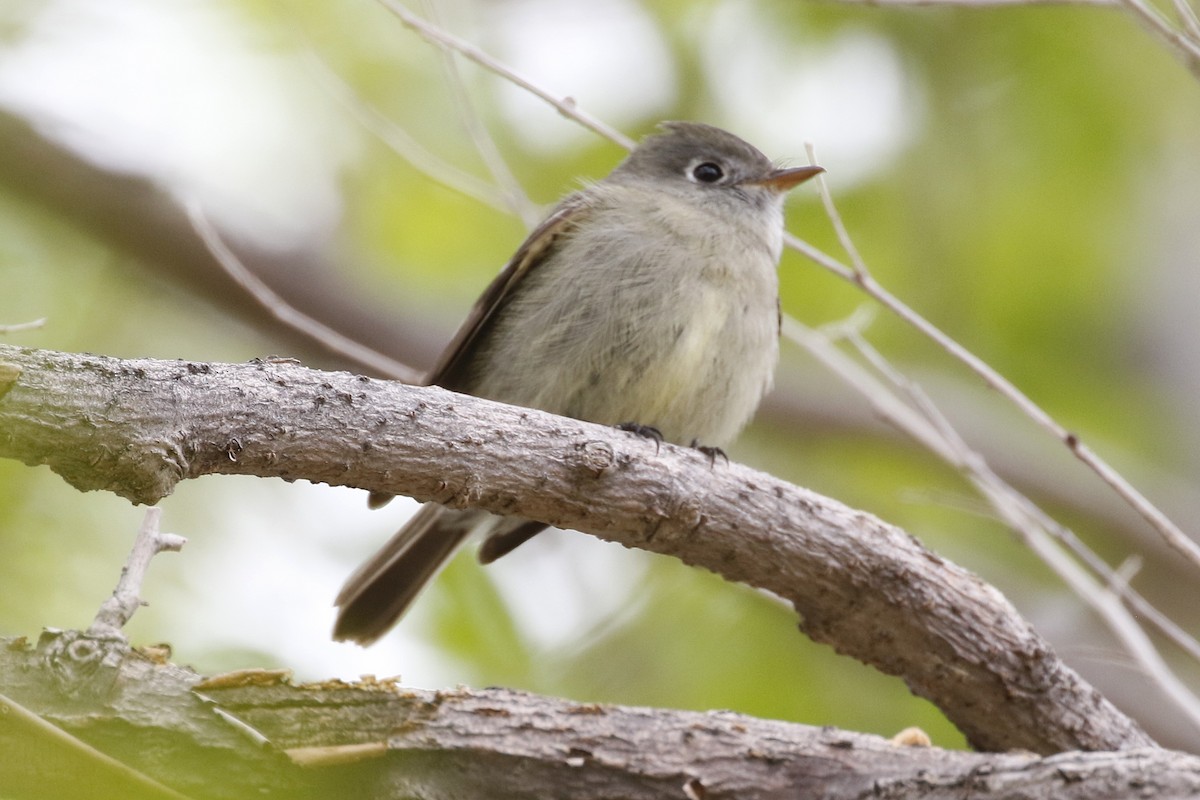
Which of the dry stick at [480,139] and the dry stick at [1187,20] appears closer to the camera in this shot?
the dry stick at [1187,20]

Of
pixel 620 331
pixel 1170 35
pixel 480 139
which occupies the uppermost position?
pixel 1170 35

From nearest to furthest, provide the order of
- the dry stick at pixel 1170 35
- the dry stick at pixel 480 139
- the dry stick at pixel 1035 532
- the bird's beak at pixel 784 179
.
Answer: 1. the dry stick at pixel 1170 35
2. the dry stick at pixel 1035 532
3. the dry stick at pixel 480 139
4. the bird's beak at pixel 784 179

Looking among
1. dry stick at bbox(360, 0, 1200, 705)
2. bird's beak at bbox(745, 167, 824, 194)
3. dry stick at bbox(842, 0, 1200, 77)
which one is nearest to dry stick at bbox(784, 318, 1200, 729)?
dry stick at bbox(360, 0, 1200, 705)

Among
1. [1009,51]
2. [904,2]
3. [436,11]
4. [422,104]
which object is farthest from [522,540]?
[1009,51]

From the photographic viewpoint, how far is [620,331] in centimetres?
490

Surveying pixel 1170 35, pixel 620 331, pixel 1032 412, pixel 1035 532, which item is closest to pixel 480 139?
pixel 620 331

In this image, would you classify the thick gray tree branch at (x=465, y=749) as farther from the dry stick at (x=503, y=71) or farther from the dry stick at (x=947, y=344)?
the dry stick at (x=503, y=71)

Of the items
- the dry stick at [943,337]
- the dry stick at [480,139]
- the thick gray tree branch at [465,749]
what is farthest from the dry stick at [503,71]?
the thick gray tree branch at [465,749]

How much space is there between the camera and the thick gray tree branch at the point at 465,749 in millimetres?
3250

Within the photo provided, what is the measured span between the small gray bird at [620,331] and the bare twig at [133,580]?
5.20ft

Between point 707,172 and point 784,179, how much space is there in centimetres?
38

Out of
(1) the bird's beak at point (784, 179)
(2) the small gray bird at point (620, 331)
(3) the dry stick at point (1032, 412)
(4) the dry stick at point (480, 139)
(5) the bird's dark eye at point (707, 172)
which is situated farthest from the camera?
(5) the bird's dark eye at point (707, 172)

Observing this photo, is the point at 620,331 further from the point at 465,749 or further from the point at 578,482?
the point at 465,749

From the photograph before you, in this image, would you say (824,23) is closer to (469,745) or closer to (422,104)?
(422,104)
